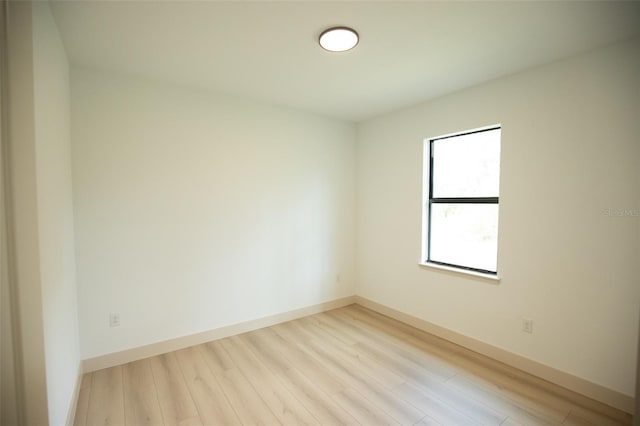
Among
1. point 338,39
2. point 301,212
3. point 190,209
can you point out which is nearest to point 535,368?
point 301,212

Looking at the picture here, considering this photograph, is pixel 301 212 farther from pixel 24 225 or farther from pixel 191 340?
pixel 24 225

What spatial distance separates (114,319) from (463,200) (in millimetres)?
3567

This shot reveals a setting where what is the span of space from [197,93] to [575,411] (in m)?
4.11

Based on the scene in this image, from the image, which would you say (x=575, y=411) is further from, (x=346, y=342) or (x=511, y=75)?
(x=511, y=75)

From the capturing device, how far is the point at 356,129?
4176 mm

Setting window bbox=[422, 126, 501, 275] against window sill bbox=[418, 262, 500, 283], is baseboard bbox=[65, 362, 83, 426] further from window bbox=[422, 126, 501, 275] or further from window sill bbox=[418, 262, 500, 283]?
window bbox=[422, 126, 501, 275]

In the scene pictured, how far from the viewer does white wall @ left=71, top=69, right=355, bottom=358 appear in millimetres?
2438

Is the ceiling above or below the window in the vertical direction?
above

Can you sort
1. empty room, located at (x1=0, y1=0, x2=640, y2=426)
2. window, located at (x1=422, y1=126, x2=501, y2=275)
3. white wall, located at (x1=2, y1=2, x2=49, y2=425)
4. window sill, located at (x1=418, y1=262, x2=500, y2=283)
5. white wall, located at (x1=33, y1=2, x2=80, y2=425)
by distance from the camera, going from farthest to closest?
1. window, located at (x1=422, y1=126, x2=501, y2=275)
2. window sill, located at (x1=418, y1=262, x2=500, y2=283)
3. empty room, located at (x1=0, y1=0, x2=640, y2=426)
4. white wall, located at (x1=33, y1=2, x2=80, y2=425)
5. white wall, located at (x1=2, y1=2, x2=49, y2=425)

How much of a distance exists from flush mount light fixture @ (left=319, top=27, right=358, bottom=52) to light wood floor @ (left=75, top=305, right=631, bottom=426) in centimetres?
259

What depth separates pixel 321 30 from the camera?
1910 millimetres

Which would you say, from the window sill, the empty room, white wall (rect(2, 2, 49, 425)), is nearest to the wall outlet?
the empty room

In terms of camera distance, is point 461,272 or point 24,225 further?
point 461,272

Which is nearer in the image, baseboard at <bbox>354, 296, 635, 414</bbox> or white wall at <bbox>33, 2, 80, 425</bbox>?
white wall at <bbox>33, 2, 80, 425</bbox>
